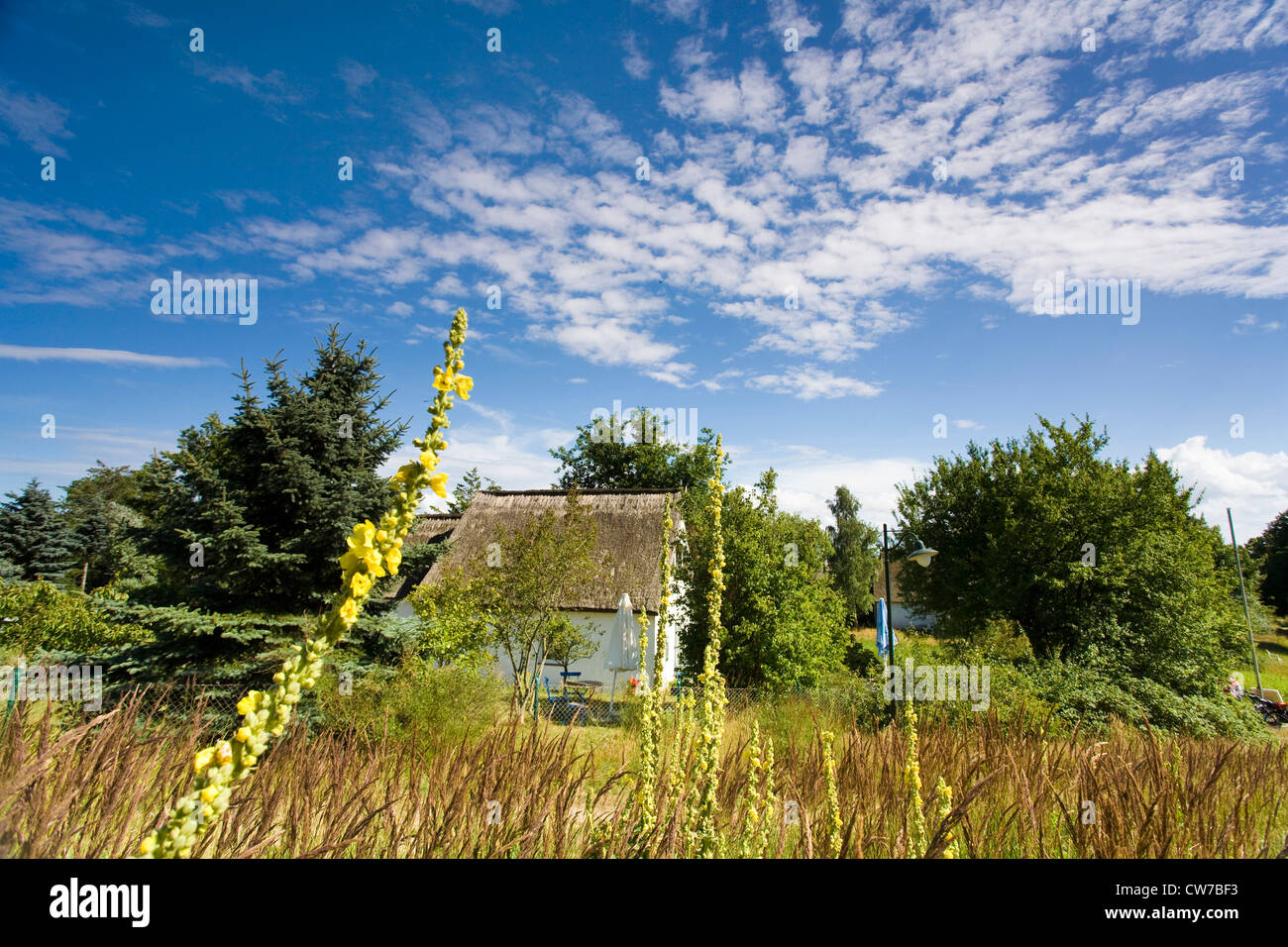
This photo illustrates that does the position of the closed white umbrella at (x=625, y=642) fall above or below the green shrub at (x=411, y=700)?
below

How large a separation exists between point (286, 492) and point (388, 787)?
7.36m

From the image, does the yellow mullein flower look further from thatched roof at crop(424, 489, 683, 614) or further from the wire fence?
thatched roof at crop(424, 489, 683, 614)

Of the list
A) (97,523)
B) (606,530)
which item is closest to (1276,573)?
(606,530)

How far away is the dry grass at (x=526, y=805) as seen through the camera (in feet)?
8.20

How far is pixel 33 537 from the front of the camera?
91.7 feet

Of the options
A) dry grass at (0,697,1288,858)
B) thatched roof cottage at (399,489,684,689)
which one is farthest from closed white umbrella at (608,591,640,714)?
dry grass at (0,697,1288,858)

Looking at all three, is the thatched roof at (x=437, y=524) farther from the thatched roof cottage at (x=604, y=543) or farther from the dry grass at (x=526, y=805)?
the dry grass at (x=526, y=805)

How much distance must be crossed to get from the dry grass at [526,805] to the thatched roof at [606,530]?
1521 cm

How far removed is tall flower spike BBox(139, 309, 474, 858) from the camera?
45.4 inches

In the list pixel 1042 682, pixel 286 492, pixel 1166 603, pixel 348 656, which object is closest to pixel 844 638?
pixel 1042 682

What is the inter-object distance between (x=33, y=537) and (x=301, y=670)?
3894 centimetres

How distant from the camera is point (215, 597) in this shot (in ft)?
29.9

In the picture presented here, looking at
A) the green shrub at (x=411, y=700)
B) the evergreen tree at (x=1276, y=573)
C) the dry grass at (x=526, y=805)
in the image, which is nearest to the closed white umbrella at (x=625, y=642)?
the green shrub at (x=411, y=700)
